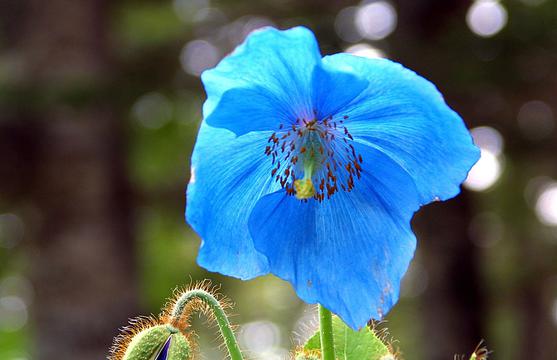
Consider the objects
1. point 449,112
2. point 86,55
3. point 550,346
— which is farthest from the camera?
point 550,346

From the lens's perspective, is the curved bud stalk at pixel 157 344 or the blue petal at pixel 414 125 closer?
the blue petal at pixel 414 125

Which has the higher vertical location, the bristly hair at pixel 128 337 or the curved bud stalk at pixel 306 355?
the bristly hair at pixel 128 337

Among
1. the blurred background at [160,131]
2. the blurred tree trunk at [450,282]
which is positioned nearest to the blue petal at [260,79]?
the blurred background at [160,131]

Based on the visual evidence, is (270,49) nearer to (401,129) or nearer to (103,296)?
(401,129)

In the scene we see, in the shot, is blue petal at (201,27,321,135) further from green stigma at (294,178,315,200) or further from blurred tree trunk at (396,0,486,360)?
blurred tree trunk at (396,0,486,360)

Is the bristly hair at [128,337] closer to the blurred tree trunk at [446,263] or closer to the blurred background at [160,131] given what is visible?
the blurred background at [160,131]

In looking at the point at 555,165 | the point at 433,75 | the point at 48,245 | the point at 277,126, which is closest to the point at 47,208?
the point at 48,245
